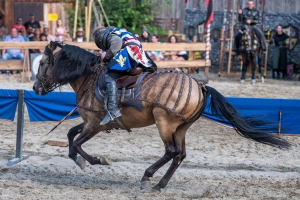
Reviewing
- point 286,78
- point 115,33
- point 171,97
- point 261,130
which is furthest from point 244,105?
point 286,78

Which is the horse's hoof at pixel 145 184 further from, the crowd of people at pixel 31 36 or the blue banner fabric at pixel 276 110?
the crowd of people at pixel 31 36

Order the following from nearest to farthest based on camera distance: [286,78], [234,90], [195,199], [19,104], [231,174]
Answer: [195,199] < [231,174] < [19,104] < [234,90] < [286,78]

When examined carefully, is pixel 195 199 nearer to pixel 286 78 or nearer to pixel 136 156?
pixel 136 156

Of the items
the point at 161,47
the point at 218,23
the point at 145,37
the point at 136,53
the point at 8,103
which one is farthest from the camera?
the point at 218,23

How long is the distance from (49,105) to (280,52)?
13.5m

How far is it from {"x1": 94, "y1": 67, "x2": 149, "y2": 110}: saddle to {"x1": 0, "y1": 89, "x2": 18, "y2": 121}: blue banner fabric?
1.80m

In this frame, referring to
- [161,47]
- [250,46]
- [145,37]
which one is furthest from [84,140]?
[250,46]

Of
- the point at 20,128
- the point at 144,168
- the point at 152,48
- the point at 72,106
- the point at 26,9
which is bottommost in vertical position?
the point at 144,168

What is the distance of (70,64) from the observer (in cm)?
802

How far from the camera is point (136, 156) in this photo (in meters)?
9.44

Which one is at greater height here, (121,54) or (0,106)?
(121,54)

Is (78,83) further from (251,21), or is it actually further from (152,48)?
(251,21)

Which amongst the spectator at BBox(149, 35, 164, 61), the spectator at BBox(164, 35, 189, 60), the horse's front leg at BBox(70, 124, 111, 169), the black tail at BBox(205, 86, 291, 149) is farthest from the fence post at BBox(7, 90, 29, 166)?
the spectator at BBox(164, 35, 189, 60)

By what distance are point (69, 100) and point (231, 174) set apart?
2730 millimetres
